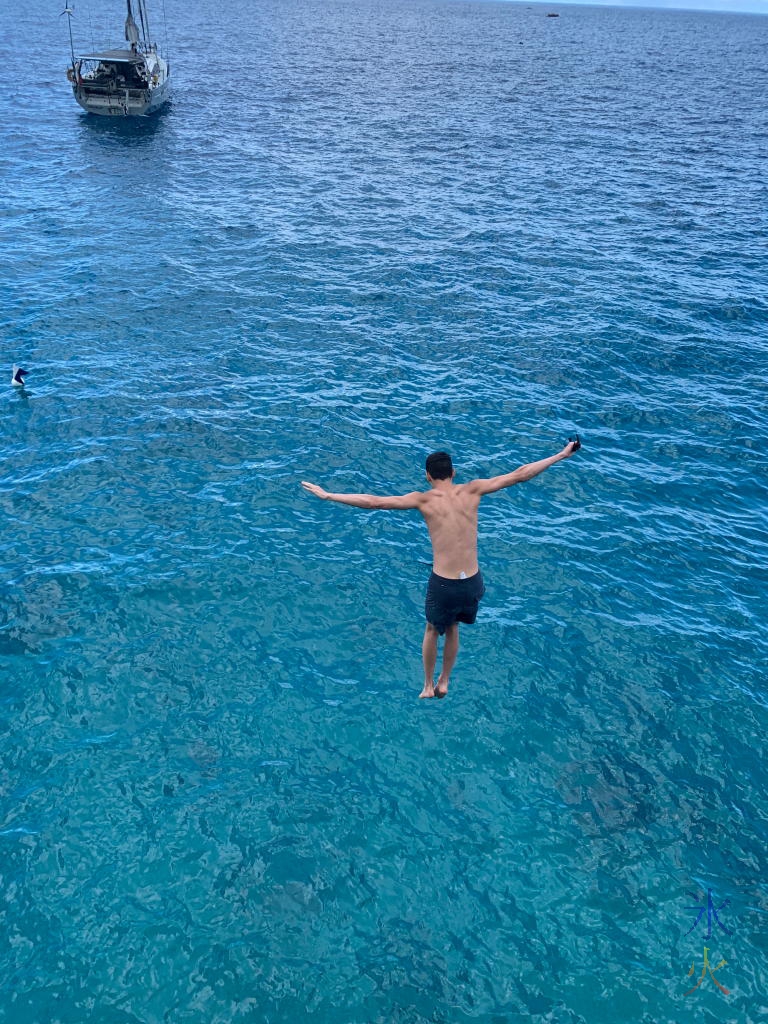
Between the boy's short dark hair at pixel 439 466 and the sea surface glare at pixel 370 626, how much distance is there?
18.9 feet

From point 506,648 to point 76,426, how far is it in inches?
596

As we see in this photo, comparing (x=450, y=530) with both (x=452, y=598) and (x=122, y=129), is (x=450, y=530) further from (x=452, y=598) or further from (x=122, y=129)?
(x=122, y=129)

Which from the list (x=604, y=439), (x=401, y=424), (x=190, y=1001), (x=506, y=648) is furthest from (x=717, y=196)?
(x=190, y=1001)

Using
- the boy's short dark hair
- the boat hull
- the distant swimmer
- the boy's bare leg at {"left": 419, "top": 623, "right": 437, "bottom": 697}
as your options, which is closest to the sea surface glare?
the boy's bare leg at {"left": 419, "top": 623, "right": 437, "bottom": 697}

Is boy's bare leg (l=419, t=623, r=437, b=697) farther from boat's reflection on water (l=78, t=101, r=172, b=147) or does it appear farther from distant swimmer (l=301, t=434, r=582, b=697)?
boat's reflection on water (l=78, t=101, r=172, b=147)

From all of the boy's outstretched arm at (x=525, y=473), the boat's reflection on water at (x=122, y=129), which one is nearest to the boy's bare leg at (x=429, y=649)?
the boy's outstretched arm at (x=525, y=473)

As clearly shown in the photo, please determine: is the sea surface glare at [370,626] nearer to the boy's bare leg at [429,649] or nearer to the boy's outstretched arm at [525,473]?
the boy's bare leg at [429,649]

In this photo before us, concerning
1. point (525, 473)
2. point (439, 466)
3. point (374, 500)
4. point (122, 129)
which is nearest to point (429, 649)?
point (374, 500)

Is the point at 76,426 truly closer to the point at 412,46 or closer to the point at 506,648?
the point at 506,648

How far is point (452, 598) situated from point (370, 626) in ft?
18.3

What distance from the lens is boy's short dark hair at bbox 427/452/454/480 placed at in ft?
35.1

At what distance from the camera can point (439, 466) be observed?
10758mm

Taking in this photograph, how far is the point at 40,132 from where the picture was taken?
55.6m

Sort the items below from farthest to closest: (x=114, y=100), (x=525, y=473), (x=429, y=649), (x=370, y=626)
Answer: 1. (x=114, y=100)
2. (x=370, y=626)
3. (x=429, y=649)
4. (x=525, y=473)
